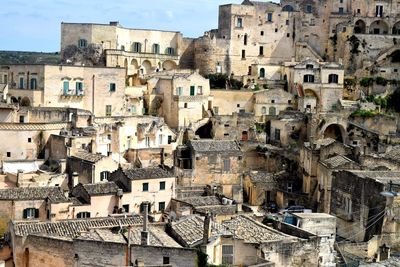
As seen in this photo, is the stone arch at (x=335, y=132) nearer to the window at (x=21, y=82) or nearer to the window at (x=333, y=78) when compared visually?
the window at (x=333, y=78)

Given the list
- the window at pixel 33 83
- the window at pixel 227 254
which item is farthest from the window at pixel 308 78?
the window at pixel 227 254

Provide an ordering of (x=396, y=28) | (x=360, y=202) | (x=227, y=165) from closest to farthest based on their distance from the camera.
Result: (x=360, y=202), (x=227, y=165), (x=396, y=28)

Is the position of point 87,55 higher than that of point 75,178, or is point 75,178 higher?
point 87,55

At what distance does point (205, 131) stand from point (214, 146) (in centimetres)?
1035

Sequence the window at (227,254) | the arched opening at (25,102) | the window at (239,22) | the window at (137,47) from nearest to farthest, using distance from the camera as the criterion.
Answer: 1. the window at (227,254)
2. the arched opening at (25,102)
3. the window at (137,47)
4. the window at (239,22)

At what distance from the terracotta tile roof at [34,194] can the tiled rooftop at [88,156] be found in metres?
5.49

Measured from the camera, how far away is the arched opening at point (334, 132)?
2230 inches

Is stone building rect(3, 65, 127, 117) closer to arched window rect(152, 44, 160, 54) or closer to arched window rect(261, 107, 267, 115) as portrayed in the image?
arched window rect(152, 44, 160, 54)

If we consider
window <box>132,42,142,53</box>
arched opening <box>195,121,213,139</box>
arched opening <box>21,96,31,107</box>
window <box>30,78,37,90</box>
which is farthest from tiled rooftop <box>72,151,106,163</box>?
window <box>132,42,142,53</box>

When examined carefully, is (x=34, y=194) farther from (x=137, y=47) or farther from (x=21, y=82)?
(x=137, y=47)

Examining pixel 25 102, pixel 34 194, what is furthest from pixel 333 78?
pixel 34 194

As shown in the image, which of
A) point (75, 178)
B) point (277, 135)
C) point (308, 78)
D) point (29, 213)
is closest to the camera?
point (29, 213)

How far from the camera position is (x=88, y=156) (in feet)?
137

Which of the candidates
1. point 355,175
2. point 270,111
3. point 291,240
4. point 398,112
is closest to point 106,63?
point 270,111
